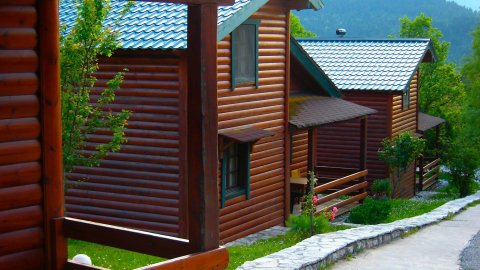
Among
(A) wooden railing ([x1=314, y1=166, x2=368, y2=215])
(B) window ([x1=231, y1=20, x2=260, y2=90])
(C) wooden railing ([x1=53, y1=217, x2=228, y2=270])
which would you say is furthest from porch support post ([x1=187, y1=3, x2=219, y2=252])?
(A) wooden railing ([x1=314, y1=166, x2=368, y2=215])

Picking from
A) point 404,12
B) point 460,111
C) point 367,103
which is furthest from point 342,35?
point 404,12

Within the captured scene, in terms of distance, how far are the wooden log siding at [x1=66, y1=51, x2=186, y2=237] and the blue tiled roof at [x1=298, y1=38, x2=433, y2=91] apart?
11.6 meters

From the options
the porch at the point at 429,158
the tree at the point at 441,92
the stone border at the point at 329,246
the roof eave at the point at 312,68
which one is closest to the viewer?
the stone border at the point at 329,246

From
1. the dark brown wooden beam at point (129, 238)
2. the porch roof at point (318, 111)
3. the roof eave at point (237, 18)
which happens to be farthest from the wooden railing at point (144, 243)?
the porch roof at point (318, 111)

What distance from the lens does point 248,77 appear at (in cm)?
1616

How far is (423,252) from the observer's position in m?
12.4

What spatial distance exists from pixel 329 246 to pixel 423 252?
195 cm

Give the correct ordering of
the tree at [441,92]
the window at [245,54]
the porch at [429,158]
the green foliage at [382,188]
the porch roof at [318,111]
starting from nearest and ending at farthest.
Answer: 1. the window at [245,54]
2. the porch roof at [318,111]
3. the green foliage at [382,188]
4. the porch at [429,158]
5. the tree at [441,92]

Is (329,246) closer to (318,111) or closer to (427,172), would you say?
(318,111)

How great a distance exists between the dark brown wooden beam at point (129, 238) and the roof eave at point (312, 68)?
43.8ft

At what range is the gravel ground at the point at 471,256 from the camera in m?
11.4

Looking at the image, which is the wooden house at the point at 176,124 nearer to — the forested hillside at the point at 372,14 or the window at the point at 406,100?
the window at the point at 406,100

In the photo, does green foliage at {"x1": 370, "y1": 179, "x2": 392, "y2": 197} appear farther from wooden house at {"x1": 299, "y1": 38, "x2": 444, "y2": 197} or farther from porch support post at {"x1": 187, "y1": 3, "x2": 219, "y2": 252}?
porch support post at {"x1": 187, "y1": 3, "x2": 219, "y2": 252}

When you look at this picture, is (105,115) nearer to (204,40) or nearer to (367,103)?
(204,40)
